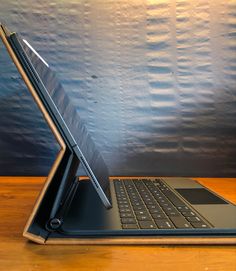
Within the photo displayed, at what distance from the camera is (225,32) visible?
44.9 inches

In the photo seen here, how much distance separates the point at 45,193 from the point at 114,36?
823 millimetres

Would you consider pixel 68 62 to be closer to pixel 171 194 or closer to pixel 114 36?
pixel 114 36

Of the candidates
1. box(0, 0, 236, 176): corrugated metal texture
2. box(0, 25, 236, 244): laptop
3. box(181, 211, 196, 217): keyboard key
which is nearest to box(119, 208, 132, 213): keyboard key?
box(0, 25, 236, 244): laptop

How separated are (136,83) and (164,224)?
741mm

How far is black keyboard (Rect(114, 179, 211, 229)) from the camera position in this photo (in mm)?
499

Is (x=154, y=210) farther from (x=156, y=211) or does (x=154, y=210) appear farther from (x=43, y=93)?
(x=43, y=93)

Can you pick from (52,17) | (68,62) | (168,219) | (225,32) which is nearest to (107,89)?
(68,62)

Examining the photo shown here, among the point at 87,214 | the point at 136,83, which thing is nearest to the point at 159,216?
the point at 87,214

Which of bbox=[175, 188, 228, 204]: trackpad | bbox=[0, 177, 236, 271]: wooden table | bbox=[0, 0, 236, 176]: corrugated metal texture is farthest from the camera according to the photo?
bbox=[0, 0, 236, 176]: corrugated metal texture

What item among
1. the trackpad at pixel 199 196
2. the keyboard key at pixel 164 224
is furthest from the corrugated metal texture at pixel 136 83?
the keyboard key at pixel 164 224

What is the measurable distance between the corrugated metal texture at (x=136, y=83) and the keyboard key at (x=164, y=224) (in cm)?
65

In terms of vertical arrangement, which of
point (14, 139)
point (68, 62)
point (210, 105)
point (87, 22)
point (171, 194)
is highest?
point (87, 22)

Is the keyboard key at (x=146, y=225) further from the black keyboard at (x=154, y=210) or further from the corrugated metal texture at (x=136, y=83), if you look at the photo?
the corrugated metal texture at (x=136, y=83)

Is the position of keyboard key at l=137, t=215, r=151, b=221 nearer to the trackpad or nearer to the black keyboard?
the black keyboard
